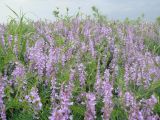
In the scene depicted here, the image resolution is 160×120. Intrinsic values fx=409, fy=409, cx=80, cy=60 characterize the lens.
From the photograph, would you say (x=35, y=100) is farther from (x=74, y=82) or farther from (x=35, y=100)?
(x=74, y=82)

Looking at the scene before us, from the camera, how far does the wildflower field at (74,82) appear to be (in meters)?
2.89

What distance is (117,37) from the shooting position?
227 inches

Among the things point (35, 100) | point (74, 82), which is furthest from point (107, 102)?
point (74, 82)

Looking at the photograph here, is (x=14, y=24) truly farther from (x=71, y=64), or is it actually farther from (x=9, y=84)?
(x=9, y=84)

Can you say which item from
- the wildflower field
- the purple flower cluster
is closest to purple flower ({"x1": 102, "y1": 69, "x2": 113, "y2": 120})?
the wildflower field

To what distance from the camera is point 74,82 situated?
11.5 feet

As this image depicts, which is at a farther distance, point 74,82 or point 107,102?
point 74,82

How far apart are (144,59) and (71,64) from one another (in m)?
0.98

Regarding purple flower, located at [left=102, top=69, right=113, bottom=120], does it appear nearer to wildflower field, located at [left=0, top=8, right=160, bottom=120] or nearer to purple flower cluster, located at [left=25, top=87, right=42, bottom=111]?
wildflower field, located at [left=0, top=8, right=160, bottom=120]

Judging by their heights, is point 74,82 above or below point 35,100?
above

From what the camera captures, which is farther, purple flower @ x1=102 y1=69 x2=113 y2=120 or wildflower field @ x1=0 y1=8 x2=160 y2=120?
wildflower field @ x1=0 y1=8 x2=160 y2=120

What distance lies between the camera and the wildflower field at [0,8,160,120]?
2.89 m

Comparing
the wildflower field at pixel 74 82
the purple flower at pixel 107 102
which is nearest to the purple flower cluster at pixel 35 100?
the wildflower field at pixel 74 82

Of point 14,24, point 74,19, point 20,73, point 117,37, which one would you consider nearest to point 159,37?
point 117,37
